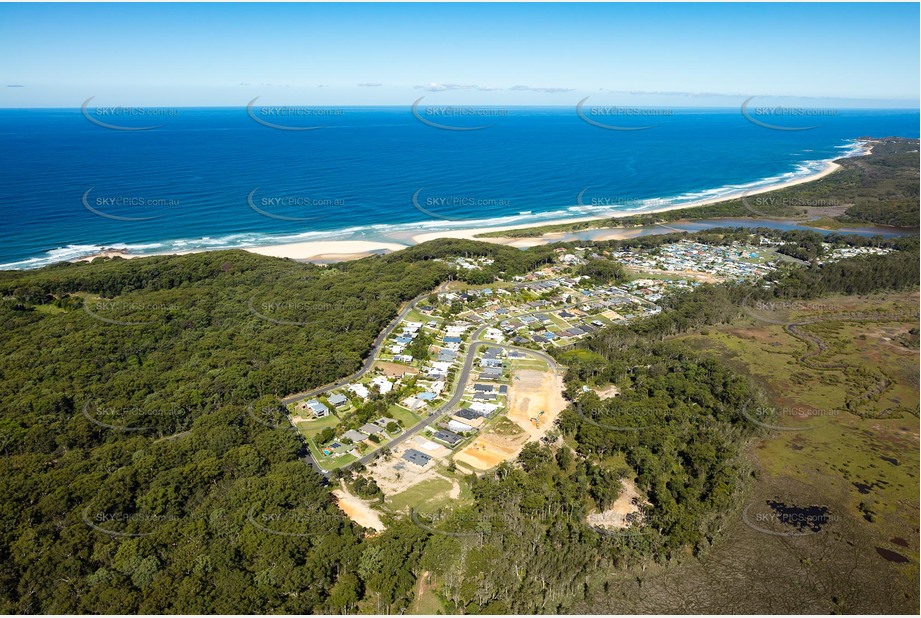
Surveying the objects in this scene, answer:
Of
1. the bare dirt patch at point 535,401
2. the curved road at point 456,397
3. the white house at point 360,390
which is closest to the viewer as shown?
the curved road at point 456,397

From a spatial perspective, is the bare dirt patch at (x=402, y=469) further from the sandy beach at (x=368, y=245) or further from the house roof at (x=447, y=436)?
the sandy beach at (x=368, y=245)

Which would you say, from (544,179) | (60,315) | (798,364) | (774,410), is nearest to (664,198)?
(544,179)

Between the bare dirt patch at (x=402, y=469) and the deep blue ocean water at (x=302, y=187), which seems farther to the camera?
the deep blue ocean water at (x=302, y=187)

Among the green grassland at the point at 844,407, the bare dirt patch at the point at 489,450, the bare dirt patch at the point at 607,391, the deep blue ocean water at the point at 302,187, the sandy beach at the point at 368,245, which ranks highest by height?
the deep blue ocean water at the point at 302,187

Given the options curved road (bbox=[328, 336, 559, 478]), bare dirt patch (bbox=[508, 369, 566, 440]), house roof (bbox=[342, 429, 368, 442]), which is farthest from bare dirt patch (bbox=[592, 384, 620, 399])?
house roof (bbox=[342, 429, 368, 442])

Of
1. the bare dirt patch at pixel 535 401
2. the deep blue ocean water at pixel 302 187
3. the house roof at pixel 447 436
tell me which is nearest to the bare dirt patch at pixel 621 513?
the bare dirt patch at pixel 535 401

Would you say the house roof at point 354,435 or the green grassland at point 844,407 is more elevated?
the house roof at point 354,435

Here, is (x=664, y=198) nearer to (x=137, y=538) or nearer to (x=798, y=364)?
(x=798, y=364)

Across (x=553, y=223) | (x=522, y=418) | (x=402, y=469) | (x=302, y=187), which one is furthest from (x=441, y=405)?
(x=302, y=187)

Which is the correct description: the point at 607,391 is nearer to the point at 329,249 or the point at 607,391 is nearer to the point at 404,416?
the point at 404,416
